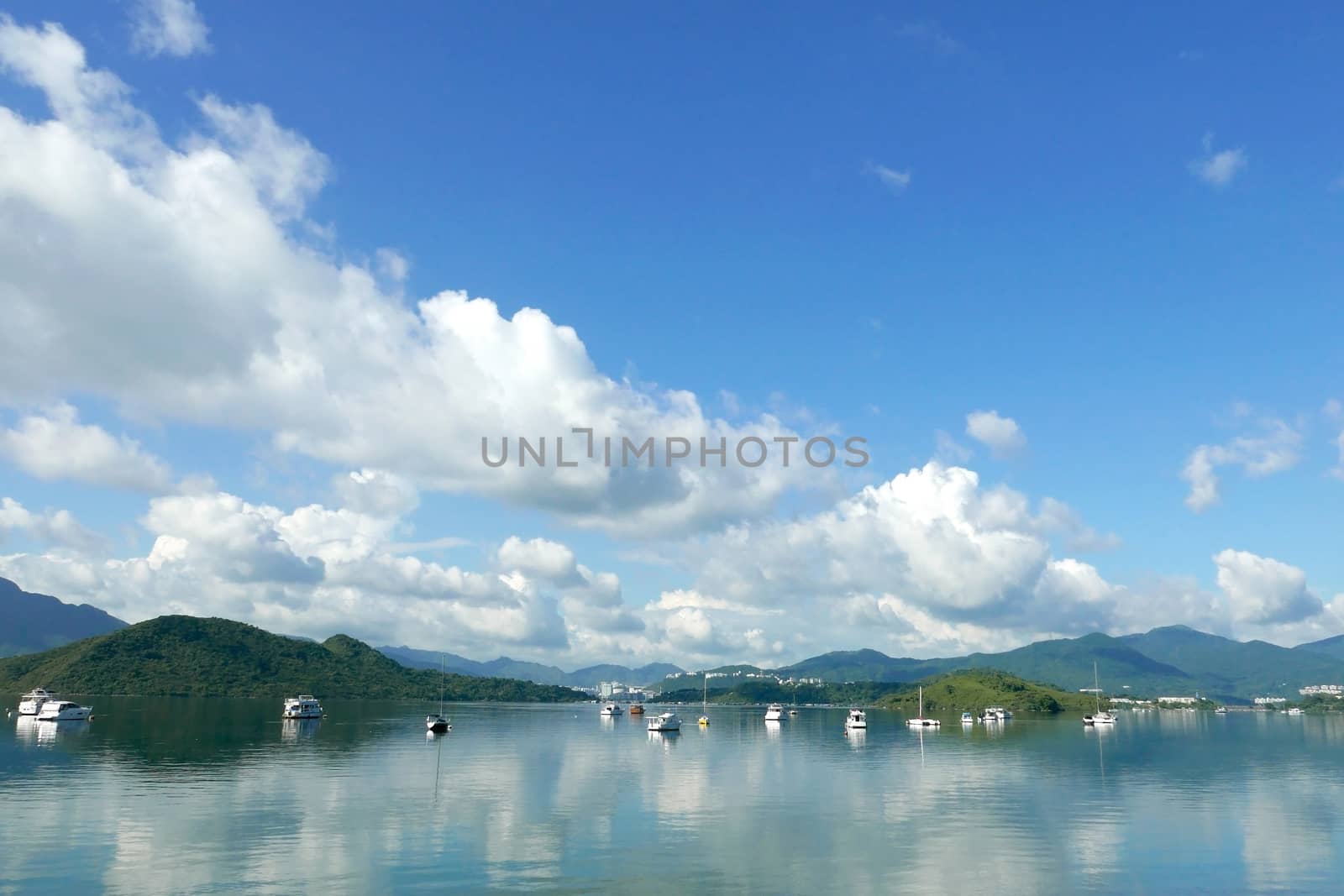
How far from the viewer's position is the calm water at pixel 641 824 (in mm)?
55906

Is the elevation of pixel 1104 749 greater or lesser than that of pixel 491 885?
lesser

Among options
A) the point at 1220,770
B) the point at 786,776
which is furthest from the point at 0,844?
the point at 1220,770

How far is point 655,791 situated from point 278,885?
56.6m

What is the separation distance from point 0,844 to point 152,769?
55.0 meters

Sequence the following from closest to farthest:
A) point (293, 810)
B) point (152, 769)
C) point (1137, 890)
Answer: point (1137, 890) → point (293, 810) → point (152, 769)

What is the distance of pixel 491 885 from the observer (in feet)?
173

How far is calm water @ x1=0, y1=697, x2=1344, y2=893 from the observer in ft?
183

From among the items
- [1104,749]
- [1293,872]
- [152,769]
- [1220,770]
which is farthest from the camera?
[1104,749]

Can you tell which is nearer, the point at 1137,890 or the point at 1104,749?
the point at 1137,890

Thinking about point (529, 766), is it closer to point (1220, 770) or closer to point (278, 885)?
point (278, 885)

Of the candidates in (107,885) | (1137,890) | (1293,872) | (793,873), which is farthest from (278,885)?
(1293,872)

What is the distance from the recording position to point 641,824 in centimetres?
7725

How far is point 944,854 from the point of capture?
211ft

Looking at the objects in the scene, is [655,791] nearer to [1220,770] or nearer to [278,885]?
[278,885]
